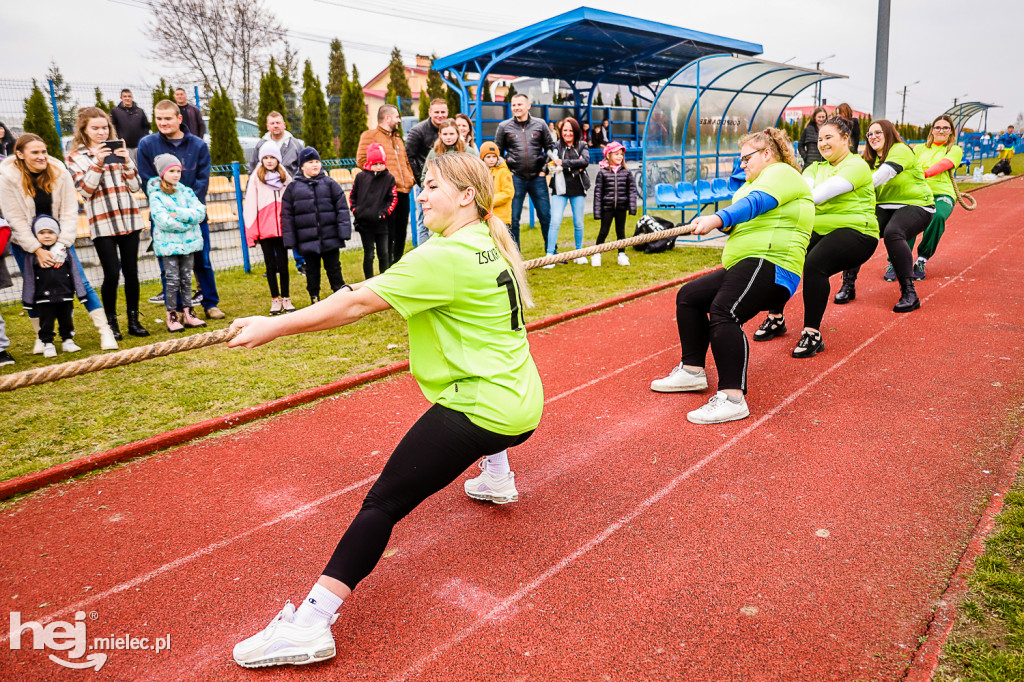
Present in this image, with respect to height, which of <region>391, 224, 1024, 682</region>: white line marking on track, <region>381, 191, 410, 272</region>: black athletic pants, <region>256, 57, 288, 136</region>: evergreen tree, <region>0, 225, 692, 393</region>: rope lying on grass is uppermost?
<region>256, 57, 288, 136</region>: evergreen tree

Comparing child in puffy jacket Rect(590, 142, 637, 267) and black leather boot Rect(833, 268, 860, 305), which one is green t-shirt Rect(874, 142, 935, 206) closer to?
black leather boot Rect(833, 268, 860, 305)

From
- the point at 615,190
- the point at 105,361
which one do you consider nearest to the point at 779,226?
the point at 105,361

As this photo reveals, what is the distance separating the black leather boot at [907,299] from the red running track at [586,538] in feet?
6.27

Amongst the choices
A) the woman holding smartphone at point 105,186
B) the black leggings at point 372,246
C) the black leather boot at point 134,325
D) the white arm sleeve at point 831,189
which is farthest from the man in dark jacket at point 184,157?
the white arm sleeve at point 831,189

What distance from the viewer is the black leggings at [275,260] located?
8047 mm

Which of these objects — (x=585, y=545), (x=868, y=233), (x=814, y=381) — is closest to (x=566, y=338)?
(x=814, y=381)

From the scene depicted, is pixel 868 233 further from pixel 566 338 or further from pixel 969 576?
pixel 969 576

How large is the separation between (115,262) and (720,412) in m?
6.16

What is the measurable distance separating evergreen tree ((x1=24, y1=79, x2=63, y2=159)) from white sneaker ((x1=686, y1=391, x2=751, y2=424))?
12.9 m

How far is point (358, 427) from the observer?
4934mm

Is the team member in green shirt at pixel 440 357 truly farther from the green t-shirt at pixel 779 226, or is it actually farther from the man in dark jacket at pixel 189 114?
the man in dark jacket at pixel 189 114

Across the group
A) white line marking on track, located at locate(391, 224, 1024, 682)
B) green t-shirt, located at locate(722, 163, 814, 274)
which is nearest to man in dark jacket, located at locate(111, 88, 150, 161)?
green t-shirt, located at locate(722, 163, 814, 274)

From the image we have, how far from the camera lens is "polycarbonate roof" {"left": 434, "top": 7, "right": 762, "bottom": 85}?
48.6 ft

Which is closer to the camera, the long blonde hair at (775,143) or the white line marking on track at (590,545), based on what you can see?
the white line marking on track at (590,545)
